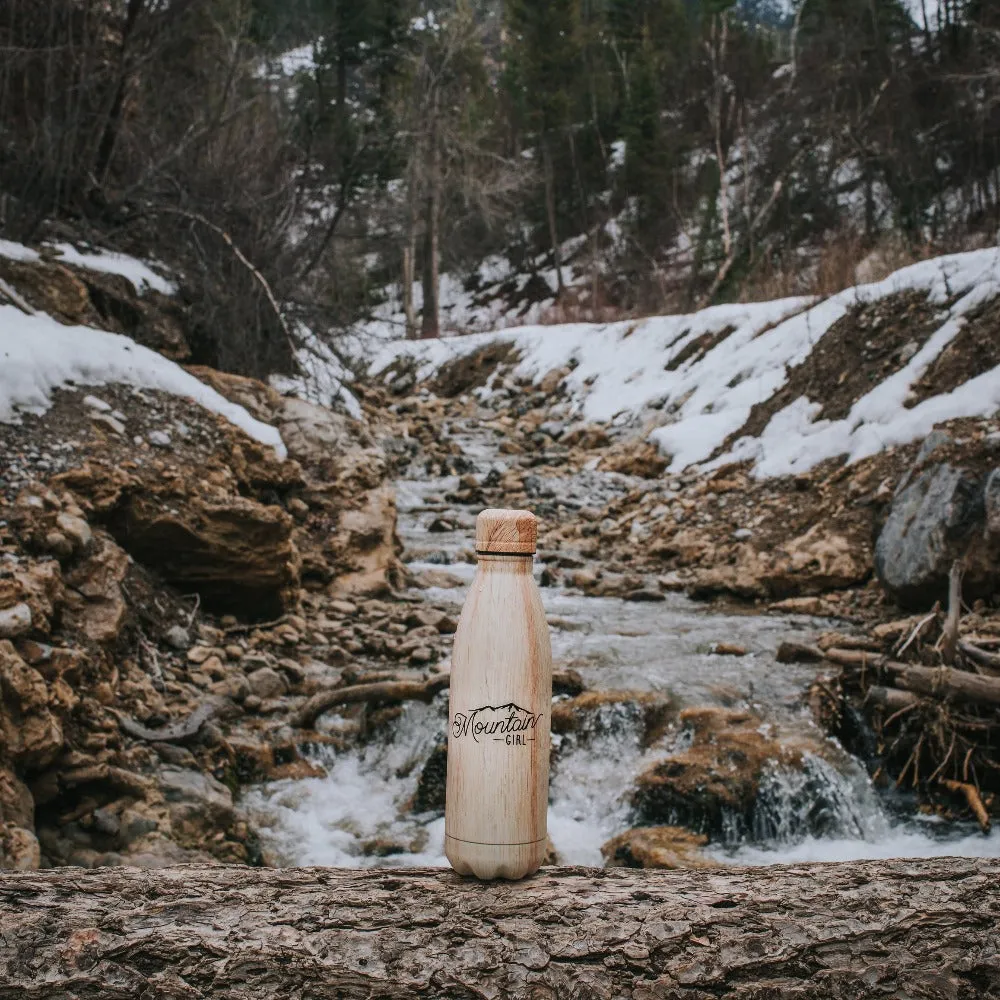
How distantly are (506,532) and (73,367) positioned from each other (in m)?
4.38

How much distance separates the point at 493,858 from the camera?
57.7 inches

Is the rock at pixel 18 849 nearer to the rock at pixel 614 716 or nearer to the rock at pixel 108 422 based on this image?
the rock at pixel 614 716

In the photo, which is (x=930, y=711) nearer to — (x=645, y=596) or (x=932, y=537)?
(x=932, y=537)

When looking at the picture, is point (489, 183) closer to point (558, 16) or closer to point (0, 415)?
point (558, 16)

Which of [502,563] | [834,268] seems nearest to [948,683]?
[502,563]

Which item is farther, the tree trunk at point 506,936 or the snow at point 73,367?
the snow at point 73,367

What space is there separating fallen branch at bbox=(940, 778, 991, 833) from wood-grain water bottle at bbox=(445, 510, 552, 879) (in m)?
2.96

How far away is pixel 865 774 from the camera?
13.6 ft

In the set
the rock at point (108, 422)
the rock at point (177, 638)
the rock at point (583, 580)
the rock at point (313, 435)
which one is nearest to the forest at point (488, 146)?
the rock at point (313, 435)

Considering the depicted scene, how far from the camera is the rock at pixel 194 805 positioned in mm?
3246

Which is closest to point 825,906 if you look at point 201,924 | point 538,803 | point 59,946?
point 538,803

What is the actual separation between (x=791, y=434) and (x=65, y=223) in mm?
6656

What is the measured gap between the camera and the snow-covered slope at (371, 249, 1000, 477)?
25.0ft

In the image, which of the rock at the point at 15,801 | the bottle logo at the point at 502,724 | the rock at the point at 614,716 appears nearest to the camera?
the bottle logo at the point at 502,724
